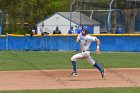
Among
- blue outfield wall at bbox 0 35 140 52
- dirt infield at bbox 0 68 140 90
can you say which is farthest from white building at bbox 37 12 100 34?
dirt infield at bbox 0 68 140 90

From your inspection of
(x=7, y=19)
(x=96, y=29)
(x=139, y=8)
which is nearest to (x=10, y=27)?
(x=7, y=19)

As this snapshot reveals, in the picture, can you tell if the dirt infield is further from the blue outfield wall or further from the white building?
the white building

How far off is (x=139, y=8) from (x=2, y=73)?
2539 cm

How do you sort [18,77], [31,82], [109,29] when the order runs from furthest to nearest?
[109,29]
[18,77]
[31,82]

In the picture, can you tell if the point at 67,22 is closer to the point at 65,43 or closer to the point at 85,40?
the point at 65,43

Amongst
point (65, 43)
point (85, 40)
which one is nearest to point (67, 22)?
point (65, 43)

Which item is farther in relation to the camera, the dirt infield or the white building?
the white building

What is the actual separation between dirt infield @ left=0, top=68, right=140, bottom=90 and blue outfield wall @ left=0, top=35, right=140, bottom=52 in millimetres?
15330

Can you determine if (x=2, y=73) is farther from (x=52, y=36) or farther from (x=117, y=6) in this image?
(x=117, y=6)

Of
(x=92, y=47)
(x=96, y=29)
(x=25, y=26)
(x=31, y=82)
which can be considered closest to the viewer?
(x=31, y=82)

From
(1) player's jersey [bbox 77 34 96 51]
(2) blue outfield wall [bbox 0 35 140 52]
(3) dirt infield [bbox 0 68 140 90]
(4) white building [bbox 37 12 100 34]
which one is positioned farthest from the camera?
(4) white building [bbox 37 12 100 34]

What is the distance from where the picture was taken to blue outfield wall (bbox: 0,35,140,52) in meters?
36.0

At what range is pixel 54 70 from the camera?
20.6 metres

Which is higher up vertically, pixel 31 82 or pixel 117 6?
pixel 117 6
